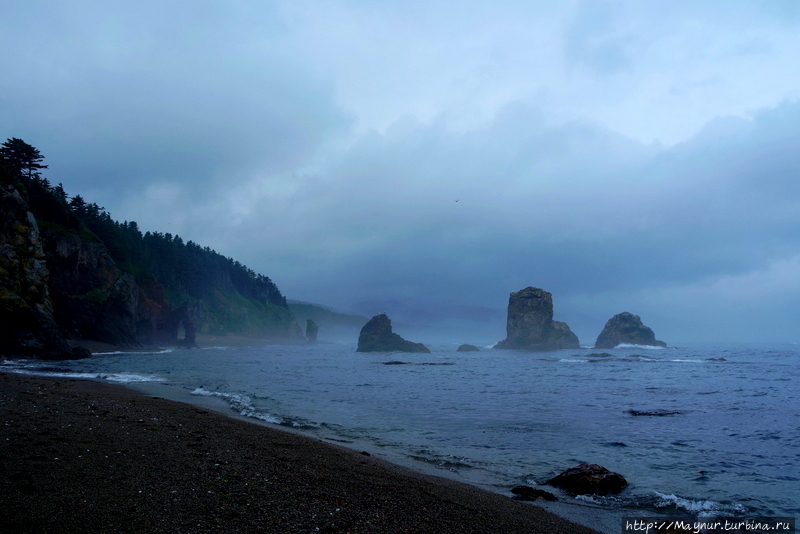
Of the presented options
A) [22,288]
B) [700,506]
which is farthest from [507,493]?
[22,288]

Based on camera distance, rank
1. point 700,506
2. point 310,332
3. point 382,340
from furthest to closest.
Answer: point 310,332, point 382,340, point 700,506

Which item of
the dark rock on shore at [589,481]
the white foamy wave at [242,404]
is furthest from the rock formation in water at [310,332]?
the dark rock on shore at [589,481]

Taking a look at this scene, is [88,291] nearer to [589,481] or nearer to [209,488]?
[209,488]

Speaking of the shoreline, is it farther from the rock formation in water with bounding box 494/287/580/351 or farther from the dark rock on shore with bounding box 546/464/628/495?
the rock formation in water with bounding box 494/287/580/351

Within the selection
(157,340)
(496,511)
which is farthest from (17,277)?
(157,340)

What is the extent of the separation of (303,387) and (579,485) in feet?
84.1

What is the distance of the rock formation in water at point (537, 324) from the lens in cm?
13212

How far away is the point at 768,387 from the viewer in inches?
1359

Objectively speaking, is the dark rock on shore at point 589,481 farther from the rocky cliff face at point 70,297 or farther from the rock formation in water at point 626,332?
the rock formation in water at point 626,332

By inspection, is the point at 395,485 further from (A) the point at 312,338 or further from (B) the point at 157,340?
(A) the point at 312,338

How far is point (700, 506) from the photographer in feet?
32.3

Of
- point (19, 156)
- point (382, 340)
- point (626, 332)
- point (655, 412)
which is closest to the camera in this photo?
point (655, 412)

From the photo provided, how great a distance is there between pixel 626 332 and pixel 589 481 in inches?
5700

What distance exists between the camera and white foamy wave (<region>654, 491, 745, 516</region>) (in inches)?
381
